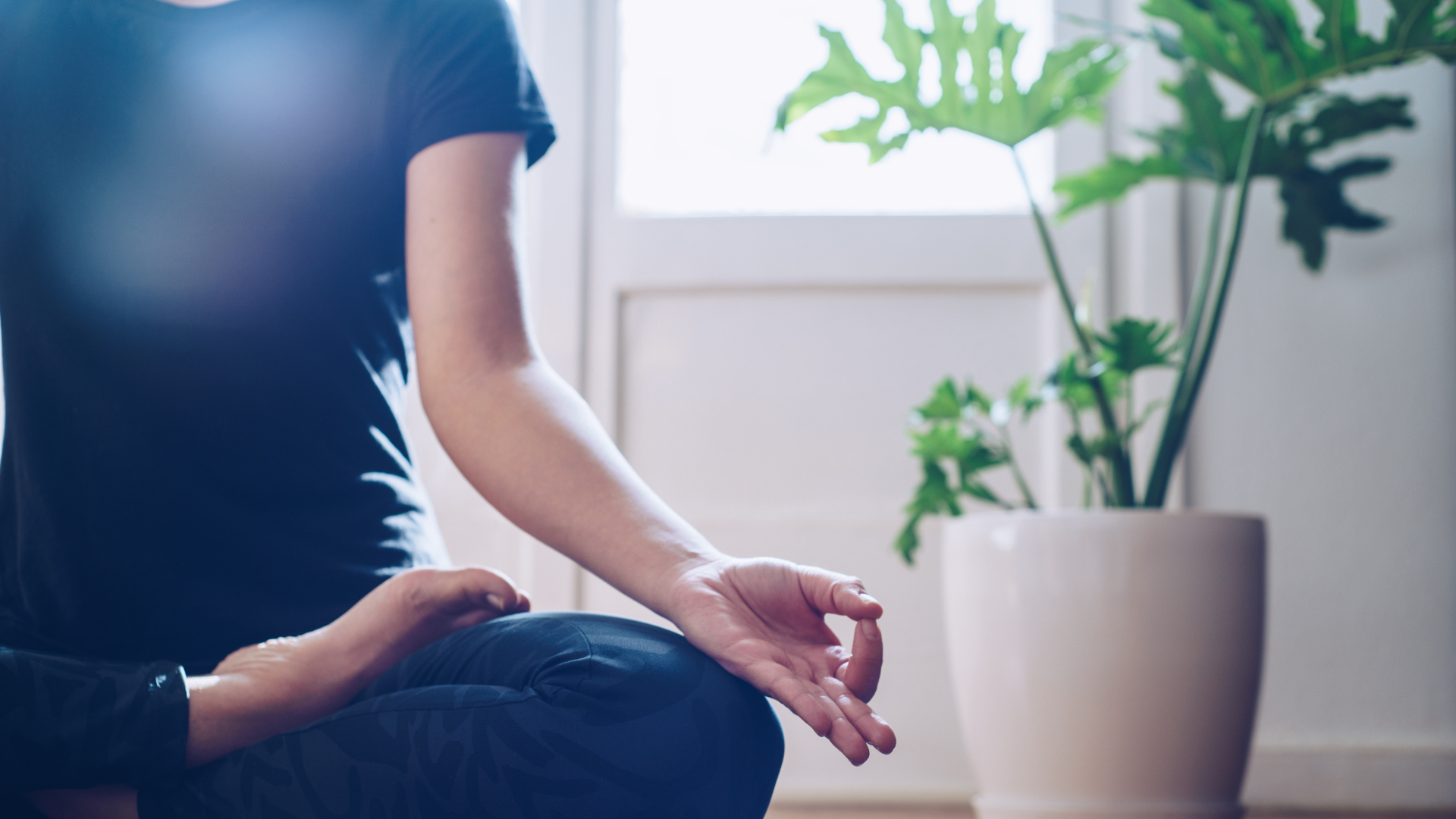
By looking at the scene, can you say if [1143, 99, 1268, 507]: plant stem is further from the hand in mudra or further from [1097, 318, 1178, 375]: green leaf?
the hand in mudra

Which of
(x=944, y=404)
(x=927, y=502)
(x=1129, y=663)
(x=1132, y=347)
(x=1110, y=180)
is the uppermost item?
(x=1110, y=180)

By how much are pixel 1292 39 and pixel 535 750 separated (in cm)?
146

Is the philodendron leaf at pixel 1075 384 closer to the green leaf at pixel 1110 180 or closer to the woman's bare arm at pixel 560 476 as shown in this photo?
the green leaf at pixel 1110 180

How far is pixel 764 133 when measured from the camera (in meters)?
2.06

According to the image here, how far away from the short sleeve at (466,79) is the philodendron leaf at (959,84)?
79cm

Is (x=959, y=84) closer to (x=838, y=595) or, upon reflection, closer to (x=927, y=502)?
(x=927, y=502)

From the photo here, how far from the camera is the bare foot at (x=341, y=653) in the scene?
1.77 ft

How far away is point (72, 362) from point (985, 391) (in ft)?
4.99

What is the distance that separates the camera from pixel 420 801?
1.59 feet

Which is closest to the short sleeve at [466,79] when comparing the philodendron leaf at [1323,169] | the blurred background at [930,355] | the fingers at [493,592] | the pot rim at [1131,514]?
the fingers at [493,592]

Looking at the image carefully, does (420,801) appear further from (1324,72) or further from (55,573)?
(1324,72)

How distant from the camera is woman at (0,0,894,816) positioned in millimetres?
541

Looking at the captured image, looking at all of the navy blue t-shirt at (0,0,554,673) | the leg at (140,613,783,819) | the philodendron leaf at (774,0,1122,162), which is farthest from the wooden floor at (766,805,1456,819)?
the leg at (140,613,783,819)

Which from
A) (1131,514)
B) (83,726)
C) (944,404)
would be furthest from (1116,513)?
(83,726)
